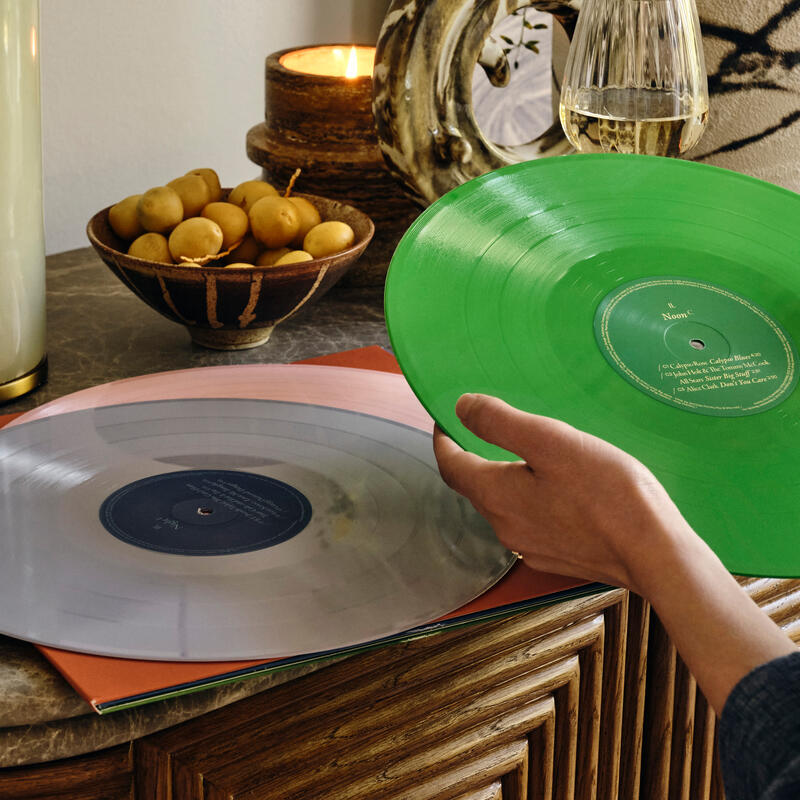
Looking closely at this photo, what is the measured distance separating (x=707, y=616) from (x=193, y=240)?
545 mm

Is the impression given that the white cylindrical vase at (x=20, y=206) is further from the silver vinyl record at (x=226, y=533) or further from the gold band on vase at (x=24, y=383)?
the silver vinyl record at (x=226, y=533)

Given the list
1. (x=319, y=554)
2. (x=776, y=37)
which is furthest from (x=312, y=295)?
(x=776, y=37)

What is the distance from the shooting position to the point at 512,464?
527 mm

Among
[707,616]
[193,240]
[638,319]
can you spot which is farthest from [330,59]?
[707,616]

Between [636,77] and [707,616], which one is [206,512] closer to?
[707,616]

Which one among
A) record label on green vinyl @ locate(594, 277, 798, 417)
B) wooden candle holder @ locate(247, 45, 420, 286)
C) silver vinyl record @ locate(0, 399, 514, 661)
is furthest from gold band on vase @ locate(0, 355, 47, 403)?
record label on green vinyl @ locate(594, 277, 798, 417)

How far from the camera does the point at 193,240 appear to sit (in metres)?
0.83

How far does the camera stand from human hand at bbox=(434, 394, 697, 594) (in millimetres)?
481

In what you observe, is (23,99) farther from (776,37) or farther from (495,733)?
(776,37)

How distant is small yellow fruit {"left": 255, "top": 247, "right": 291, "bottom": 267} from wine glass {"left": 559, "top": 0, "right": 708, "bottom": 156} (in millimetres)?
274

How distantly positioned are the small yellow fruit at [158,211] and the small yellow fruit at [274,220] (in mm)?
68

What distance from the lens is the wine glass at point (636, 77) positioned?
78cm

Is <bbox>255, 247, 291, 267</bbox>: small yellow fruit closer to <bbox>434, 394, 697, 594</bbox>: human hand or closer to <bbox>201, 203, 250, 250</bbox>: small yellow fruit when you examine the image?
<bbox>201, 203, 250, 250</bbox>: small yellow fruit

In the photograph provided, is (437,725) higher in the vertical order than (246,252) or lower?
lower
